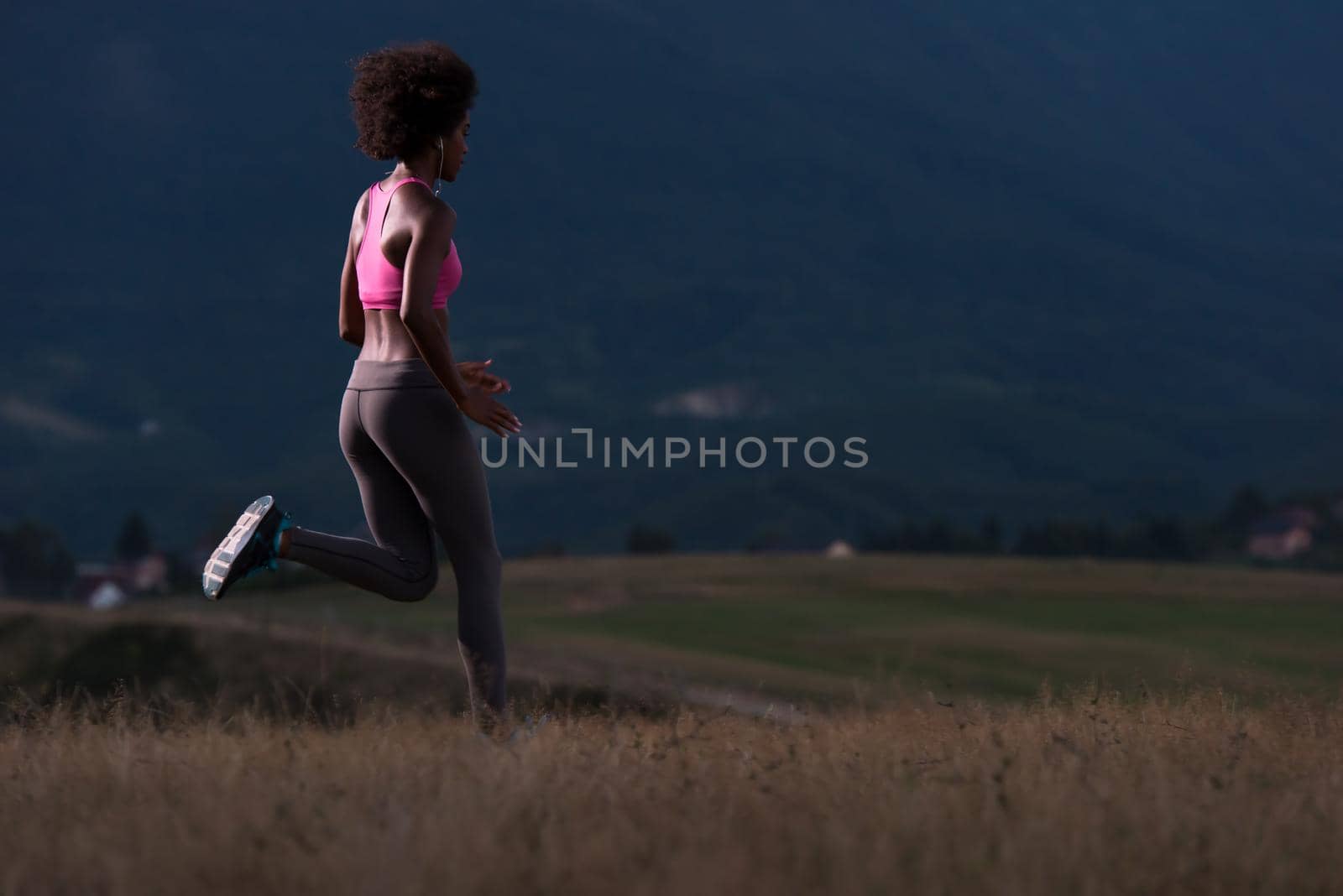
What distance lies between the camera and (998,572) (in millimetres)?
75750

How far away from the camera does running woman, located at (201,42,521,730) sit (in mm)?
6602

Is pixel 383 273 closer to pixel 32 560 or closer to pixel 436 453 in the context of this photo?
pixel 436 453

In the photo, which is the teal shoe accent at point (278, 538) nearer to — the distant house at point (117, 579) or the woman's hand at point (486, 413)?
the woman's hand at point (486, 413)

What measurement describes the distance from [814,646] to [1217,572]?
24101 mm

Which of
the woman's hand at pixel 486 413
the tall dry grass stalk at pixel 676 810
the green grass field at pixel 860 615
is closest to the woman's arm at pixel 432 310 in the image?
the woman's hand at pixel 486 413

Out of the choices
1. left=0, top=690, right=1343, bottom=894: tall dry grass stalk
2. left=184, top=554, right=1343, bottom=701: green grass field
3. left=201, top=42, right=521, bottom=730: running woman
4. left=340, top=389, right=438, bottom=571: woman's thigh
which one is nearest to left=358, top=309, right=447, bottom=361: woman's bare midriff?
left=201, top=42, right=521, bottom=730: running woman

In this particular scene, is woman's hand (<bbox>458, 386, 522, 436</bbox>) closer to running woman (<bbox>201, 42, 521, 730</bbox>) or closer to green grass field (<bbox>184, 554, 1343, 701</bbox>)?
running woman (<bbox>201, 42, 521, 730</bbox>)

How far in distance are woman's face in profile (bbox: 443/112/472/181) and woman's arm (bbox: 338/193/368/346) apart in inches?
14.9

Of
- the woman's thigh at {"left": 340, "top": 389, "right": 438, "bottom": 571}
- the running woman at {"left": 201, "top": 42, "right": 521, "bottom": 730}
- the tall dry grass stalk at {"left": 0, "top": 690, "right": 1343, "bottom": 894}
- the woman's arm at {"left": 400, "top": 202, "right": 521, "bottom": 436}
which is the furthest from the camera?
the woman's thigh at {"left": 340, "top": 389, "right": 438, "bottom": 571}

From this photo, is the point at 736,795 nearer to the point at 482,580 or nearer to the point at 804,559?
the point at 482,580

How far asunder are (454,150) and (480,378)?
0.98 m

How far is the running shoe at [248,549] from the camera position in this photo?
6852mm

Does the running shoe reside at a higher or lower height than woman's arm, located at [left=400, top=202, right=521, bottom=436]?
lower

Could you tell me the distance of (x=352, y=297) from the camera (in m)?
7.22
